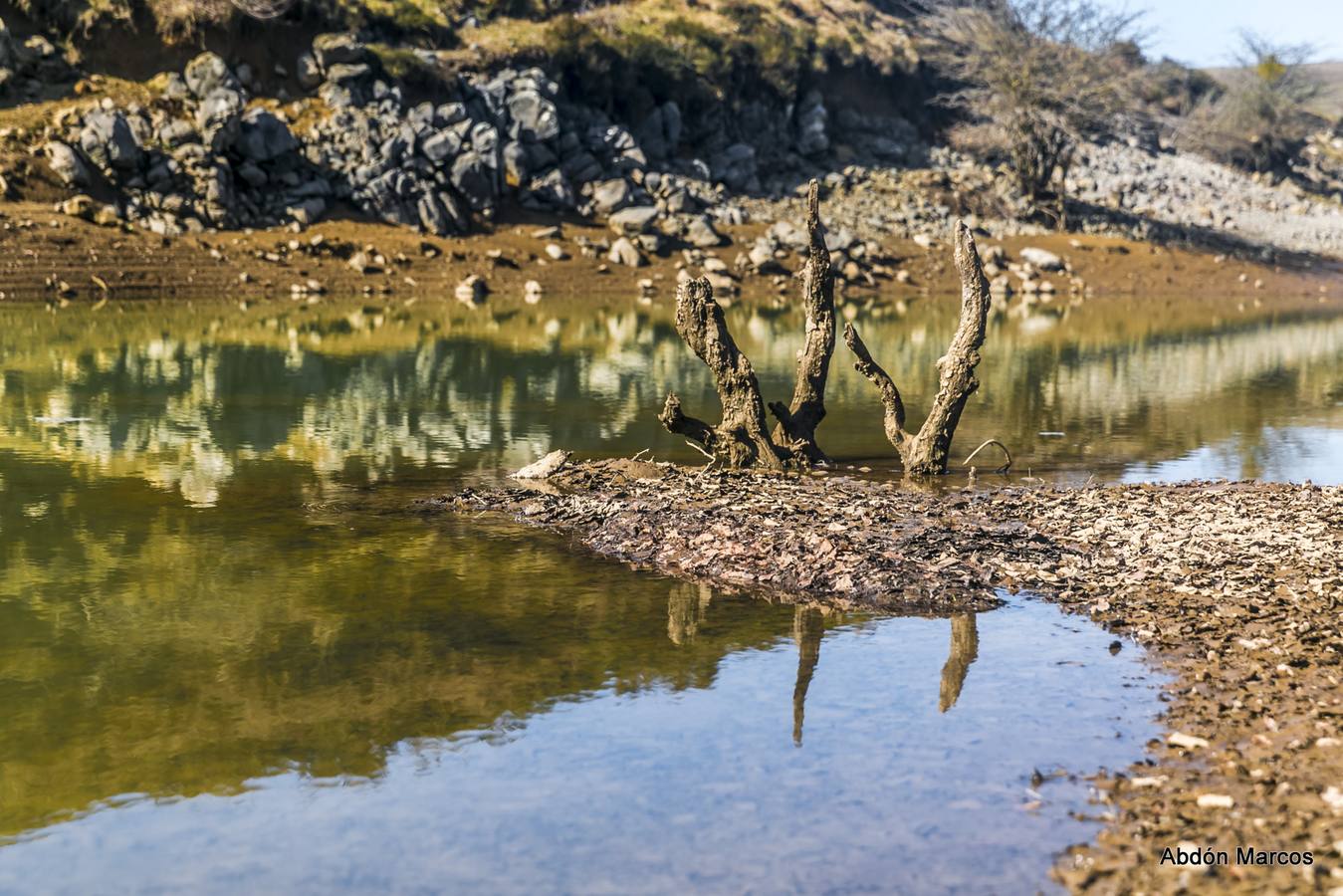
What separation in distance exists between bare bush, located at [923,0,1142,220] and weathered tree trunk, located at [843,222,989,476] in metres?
51.4

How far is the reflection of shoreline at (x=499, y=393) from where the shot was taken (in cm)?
2231

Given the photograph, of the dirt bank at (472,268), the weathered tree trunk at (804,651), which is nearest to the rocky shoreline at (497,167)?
the dirt bank at (472,268)

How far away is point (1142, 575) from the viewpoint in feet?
45.9

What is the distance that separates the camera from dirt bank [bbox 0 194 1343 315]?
150 ft

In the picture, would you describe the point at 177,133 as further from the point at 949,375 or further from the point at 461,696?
the point at 461,696

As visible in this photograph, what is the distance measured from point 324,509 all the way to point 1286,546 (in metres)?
11.2

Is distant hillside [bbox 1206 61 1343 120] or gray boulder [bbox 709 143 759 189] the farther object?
distant hillside [bbox 1206 61 1343 120]

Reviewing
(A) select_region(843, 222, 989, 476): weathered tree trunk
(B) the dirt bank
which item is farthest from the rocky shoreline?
(A) select_region(843, 222, 989, 476): weathered tree trunk

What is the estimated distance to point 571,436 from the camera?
2375cm

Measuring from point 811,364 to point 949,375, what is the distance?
1972mm

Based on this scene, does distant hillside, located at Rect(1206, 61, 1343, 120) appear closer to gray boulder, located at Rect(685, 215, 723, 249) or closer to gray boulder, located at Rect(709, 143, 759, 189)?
gray boulder, located at Rect(709, 143, 759, 189)

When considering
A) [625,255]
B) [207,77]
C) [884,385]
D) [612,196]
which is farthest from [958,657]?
[207,77]

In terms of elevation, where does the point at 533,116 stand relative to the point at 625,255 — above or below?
above

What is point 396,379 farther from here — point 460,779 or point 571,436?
point 460,779
